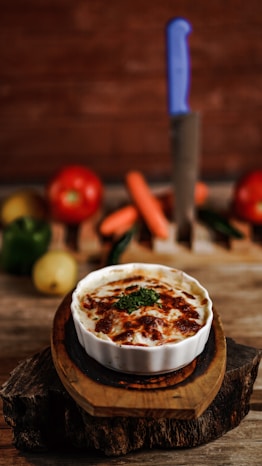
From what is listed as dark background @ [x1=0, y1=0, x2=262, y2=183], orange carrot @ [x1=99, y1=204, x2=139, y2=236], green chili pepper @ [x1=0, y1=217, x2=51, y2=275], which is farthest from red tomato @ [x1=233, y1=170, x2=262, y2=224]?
green chili pepper @ [x1=0, y1=217, x2=51, y2=275]

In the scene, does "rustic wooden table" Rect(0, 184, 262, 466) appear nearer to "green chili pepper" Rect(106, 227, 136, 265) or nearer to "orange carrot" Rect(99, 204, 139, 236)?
"green chili pepper" Rect(106, 227, 136, 265)

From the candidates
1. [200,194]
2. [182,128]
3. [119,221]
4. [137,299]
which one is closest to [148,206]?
[119,221]

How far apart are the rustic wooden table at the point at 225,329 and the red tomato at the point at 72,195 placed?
0.35 meters

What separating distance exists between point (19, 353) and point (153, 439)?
0.58 meters

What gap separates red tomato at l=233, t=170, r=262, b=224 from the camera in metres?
2.85

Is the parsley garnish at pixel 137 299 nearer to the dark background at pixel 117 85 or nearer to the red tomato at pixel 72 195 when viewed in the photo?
the red tomato at pixel 72 195

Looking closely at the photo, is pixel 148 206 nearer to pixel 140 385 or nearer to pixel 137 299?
pixel 137 299

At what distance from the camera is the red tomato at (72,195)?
9.47 feet

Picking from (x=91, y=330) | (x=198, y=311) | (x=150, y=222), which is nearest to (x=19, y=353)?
(x=91, y=330)

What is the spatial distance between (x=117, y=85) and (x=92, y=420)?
1906mm

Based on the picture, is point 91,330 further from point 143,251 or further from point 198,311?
point 143,251

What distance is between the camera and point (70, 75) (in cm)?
319

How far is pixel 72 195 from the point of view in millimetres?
2885

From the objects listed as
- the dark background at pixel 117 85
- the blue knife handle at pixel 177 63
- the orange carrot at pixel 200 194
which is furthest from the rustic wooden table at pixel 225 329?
the dark background at pixel 117 85
